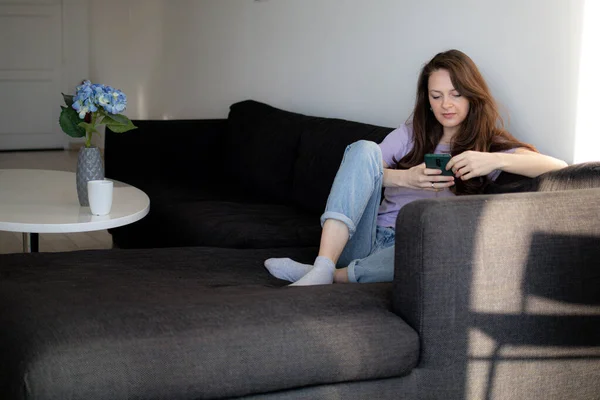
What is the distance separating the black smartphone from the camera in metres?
A: 2.39

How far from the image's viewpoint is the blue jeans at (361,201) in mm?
2381

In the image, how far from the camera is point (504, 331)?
1.95 metres

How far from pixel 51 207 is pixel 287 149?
3.86 feet

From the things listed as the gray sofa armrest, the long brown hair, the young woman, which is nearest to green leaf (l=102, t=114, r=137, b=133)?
the young woman

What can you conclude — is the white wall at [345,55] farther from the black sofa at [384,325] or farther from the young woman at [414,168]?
the black sofa at [384,325]

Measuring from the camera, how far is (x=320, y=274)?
2.34m

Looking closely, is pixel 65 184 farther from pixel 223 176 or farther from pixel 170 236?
pixel 223 176

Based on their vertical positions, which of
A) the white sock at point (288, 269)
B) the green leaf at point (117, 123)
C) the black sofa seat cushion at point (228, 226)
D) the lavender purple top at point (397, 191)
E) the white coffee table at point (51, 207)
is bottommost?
the black sofa seat cushion at point (228, 226)

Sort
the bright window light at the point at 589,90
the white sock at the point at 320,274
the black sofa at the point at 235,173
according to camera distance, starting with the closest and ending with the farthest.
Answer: the white sock at the point at 320,274 → the bright window light at the point at 589,90 → the black sofa at the point at 235,173

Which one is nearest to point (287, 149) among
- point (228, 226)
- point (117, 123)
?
point (228, 226)

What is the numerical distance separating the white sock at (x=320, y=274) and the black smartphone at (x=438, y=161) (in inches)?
15.6

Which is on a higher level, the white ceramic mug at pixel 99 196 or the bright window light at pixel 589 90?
the bright window light at pixel 589 90

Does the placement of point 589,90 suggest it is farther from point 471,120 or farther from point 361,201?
point 361,201

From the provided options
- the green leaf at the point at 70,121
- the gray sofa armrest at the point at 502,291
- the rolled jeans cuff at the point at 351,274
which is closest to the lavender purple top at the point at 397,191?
the rolled jeans cuff at the point at 351,274
